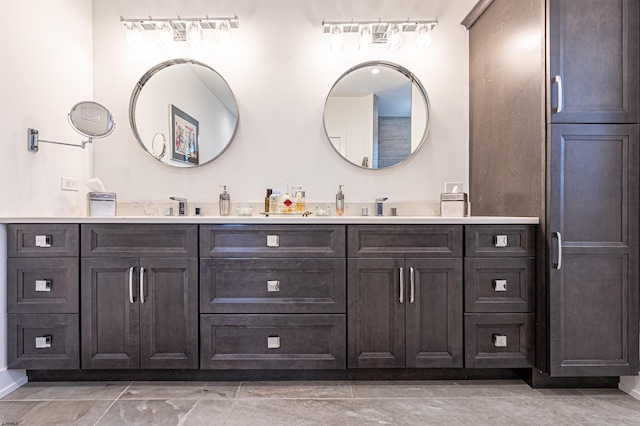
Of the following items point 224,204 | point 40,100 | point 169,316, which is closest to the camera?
point 169,316

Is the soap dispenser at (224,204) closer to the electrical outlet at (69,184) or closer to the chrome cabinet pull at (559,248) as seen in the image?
the electrical outlet at (69,184)

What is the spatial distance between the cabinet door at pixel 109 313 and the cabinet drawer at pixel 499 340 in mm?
1669

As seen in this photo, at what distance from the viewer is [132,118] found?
2.43m

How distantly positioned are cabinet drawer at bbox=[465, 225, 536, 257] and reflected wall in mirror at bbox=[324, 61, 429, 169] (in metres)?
0.80

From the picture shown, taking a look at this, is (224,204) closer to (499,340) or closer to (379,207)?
(379,207)

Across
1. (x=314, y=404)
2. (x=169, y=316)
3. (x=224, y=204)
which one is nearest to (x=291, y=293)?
(x=314, y=404)

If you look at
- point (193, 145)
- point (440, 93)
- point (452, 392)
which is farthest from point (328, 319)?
point (440, 93)

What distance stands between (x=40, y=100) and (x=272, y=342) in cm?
183

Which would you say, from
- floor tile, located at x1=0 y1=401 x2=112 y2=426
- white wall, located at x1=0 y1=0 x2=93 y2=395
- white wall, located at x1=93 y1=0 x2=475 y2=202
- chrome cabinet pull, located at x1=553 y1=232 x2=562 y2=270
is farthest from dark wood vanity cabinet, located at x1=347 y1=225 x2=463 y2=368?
white wall, located at x1=0 y1=0 x2=93 y2=395

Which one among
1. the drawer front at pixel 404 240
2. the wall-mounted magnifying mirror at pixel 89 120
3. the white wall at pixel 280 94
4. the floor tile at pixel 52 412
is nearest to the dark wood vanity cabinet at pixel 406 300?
the drawer front at pixel 404 240

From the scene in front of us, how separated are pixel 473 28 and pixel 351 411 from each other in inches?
94.3

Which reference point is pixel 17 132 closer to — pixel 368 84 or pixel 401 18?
pixel 368 84

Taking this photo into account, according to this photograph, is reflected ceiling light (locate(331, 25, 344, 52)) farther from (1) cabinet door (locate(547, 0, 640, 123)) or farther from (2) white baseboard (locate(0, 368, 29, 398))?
(2) white baseboard (locate(0, 368, 29, 398))

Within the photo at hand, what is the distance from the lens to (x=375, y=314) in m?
1.82
